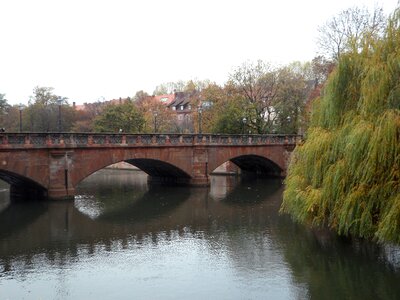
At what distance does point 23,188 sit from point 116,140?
20.3ft

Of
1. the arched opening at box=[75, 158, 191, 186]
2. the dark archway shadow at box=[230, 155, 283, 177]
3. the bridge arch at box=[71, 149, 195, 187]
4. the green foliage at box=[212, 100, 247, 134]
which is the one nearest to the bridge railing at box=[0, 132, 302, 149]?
the bridge arch at box=[71, 149, 195, 187]

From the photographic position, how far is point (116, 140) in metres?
28.5

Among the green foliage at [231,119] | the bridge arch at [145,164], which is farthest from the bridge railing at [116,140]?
the green foliage at [231,119]

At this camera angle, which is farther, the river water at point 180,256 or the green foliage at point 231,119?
the green foliage at point 231,119

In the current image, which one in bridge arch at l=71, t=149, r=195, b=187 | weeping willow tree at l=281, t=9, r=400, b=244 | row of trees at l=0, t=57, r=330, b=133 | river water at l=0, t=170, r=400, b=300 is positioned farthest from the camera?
row of trees at l=0, t=57, r=330, b=133

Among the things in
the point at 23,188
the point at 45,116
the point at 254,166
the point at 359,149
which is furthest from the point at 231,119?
the point at 359,149

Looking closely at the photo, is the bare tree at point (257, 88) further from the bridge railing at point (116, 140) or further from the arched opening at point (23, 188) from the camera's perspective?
the arched opening at point (23, 188)

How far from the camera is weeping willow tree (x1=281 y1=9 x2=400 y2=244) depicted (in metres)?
11.7

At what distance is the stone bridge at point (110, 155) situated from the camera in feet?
80.7

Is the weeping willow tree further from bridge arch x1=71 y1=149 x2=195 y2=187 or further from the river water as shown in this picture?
bridge arch x1=71 y1=149 x2=195 y2=187

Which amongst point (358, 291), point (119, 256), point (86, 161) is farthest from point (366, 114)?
point (86, 161)

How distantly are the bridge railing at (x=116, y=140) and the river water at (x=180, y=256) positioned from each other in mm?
3385

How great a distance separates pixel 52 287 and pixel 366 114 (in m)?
9.49

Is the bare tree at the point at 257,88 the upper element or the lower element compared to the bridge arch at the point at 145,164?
upper
